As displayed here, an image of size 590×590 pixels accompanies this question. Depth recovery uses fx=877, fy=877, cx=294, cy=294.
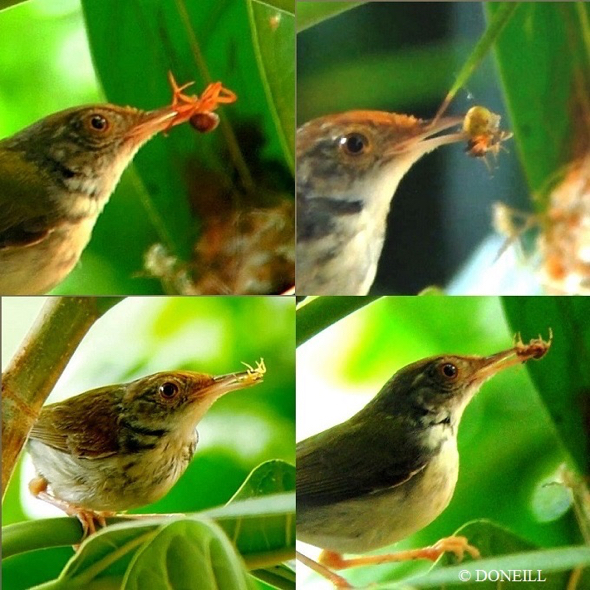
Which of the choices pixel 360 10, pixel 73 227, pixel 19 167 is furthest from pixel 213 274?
pixel 360 10

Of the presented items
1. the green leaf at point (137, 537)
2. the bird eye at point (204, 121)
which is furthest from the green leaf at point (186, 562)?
the bird eye at point (204, 121)

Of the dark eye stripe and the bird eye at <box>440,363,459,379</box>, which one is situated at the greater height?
the bird eye at <box>440,363,459,379</box>

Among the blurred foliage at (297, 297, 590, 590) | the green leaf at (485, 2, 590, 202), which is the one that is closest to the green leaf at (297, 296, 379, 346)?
the blurred foliage at (297, 297, 590, 590)

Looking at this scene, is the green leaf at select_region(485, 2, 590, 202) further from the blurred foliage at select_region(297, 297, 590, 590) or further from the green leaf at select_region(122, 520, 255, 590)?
the green leaf at select_region(122, 520, 255, 590)

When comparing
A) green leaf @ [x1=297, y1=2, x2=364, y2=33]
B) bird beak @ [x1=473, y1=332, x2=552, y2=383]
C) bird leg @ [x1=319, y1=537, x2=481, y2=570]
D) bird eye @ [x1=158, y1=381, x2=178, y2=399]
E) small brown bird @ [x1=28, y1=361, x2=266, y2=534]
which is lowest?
bird leg @ [x1=319, y1=537, x2=481, y2=570]

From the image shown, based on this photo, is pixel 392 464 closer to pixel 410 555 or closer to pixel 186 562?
pixel 410 555

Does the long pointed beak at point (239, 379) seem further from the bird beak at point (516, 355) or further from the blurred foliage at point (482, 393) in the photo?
the bird beak at point (516, 355)

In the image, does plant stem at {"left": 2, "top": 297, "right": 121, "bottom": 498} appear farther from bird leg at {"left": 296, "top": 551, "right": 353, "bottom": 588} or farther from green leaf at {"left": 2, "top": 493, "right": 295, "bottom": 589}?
bird leg at {"left": 296, "top": 551, "right": 353, "bottom": 588}
